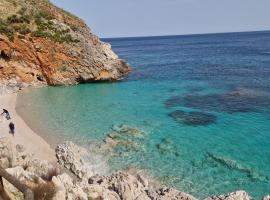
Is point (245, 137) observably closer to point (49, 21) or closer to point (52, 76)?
point (52, 76)

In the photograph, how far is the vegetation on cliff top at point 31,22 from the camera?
2373 inches

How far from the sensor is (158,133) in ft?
119

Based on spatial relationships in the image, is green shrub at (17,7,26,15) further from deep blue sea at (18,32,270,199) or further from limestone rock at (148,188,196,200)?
limestone rock at (148,188,196,200)

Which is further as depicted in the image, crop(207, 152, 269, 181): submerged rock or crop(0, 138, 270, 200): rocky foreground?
crop(207, 152, 269, 181): submerged rock

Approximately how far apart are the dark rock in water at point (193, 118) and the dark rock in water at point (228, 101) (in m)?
2.78

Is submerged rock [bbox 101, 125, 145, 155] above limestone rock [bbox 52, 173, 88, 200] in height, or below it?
below

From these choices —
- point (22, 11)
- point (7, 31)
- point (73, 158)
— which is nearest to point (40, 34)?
point (7, 31)

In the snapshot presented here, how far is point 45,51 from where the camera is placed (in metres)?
60.6

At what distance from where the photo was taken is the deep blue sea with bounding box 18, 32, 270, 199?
2734cm

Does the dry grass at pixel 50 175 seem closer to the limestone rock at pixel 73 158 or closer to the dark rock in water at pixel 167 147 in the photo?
the limestone rock at pixel 73 158

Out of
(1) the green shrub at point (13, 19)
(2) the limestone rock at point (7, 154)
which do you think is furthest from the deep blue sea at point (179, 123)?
(1) the green shrub at point (13, 19)

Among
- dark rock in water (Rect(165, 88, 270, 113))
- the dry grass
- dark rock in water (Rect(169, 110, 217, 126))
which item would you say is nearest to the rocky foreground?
the dry grass

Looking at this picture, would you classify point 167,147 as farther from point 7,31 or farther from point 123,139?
point 7,31

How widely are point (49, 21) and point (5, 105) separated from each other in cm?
2330
